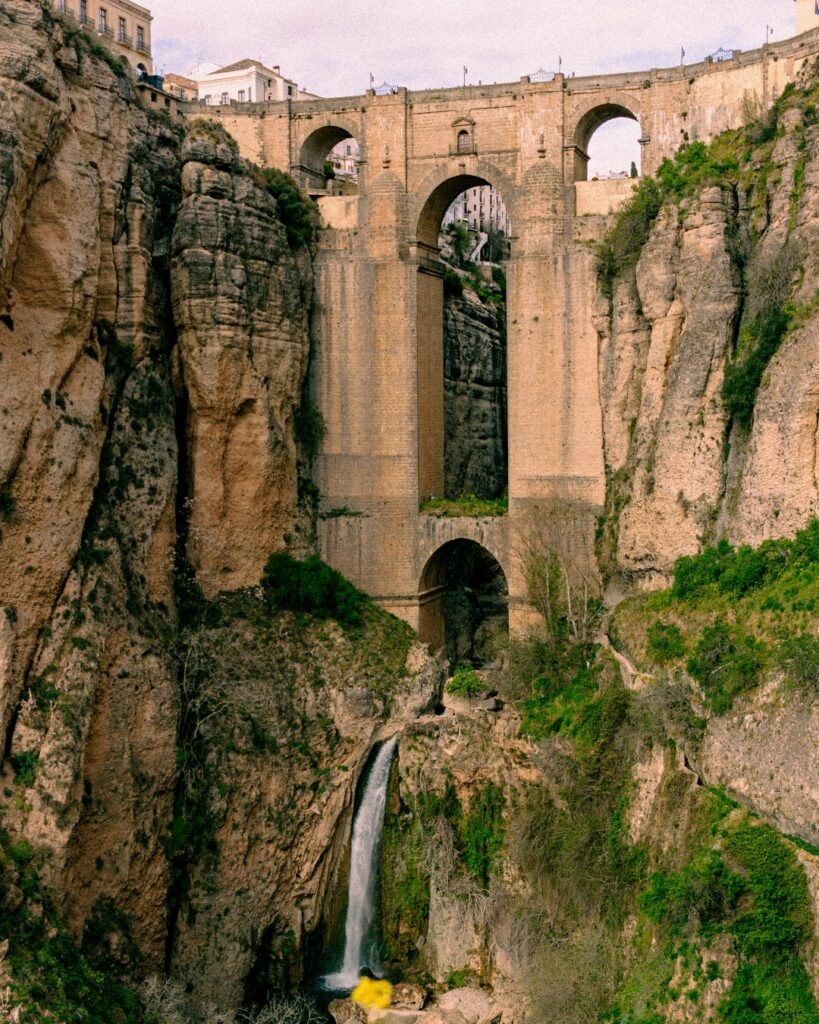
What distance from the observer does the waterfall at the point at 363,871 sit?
27656mm

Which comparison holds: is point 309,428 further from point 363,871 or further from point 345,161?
point 345,161

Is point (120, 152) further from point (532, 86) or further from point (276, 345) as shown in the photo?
point (532, 86)

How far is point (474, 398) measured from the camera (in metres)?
39.9

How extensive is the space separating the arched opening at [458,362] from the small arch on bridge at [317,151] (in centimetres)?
351

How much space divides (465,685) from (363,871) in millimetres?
4938

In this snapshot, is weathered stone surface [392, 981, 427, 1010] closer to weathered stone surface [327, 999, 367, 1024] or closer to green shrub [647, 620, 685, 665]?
weathered stone surface [327, 999, 367, 1024]

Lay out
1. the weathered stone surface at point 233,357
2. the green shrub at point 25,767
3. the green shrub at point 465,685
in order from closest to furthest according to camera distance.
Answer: the green shrub at point 25,767 → the weathered stone surface at point 233,357 → the green shrub at point 465,685

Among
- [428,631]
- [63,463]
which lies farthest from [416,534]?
[63,463]

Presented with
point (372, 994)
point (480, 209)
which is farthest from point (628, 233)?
point (480, 209)

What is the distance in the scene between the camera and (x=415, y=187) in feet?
111

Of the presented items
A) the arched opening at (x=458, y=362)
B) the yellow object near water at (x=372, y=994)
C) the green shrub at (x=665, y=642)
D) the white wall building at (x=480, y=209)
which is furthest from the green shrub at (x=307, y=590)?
the white wall building at (x=480, y=209)

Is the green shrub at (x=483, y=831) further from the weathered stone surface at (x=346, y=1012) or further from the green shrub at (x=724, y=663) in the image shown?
the green shrub at (x=724, y=663)

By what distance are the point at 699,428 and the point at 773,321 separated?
2948 mm

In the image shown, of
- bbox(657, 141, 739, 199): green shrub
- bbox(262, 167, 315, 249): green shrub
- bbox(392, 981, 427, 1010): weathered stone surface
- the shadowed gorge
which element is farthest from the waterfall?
bbox(657, 141, 739, 199): green shrub
